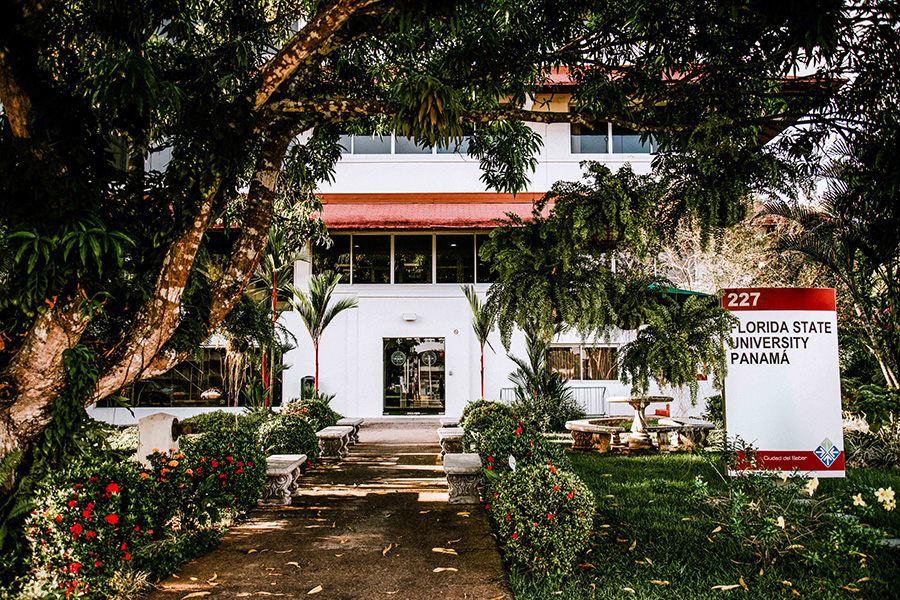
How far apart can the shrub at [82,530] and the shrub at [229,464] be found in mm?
1412

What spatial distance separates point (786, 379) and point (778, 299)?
0.91 metres

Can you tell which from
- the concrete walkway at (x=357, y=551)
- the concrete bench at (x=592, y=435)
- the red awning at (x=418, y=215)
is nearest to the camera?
the concrete walkway at (x=357, y=551)

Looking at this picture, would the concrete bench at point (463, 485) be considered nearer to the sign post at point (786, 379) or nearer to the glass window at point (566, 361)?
the sign post at point (786, 379)

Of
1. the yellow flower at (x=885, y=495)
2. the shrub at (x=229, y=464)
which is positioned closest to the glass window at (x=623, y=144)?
the shrub at (x=229, y=464)

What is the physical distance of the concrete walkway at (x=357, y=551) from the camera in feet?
Result: 14.9

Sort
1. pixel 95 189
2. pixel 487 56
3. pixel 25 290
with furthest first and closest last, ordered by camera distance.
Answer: pixel 487 56 < pixel 95 189 < pixel 25 290

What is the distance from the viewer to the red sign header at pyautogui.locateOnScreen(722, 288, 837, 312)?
6.62 metres

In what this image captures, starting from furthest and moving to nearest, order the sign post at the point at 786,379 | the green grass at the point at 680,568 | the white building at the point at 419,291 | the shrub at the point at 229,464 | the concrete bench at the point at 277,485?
the white building at the point at 419,291 < the concrete bench at the point at 277,485 < the sign post at the point at 786,379 < the shrub at the point at 229,464 < the green grass at the point at 680,568

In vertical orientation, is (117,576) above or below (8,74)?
below

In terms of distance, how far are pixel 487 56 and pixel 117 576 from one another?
545cm

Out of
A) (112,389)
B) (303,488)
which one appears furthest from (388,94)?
(303,488)

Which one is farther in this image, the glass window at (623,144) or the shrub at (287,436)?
the glass window at (623,144)

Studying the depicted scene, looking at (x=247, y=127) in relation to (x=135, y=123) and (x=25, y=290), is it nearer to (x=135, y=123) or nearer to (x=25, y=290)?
(x=135, y=123)

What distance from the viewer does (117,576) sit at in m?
4.23
